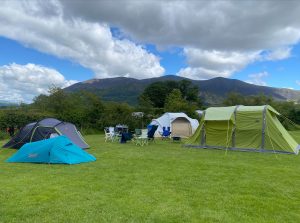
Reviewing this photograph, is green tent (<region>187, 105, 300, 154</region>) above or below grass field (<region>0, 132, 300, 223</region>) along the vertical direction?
above

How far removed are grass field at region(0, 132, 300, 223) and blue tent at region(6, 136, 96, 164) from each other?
37 cm

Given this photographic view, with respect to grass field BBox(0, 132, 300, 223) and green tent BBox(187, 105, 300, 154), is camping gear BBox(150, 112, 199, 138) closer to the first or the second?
green tent BBox(187, 105, 300, 154)

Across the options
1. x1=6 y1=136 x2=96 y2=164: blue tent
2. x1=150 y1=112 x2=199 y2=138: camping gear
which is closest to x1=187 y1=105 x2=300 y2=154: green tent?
x1=150 y1=112 x2=199 y2=138: camping gear

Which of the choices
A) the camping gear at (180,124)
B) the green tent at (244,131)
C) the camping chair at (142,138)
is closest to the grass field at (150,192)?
the green tent at (244,131)

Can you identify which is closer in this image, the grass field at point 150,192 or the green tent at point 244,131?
the grass field at point 150,192

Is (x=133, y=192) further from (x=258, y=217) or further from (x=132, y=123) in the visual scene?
(x=132, y=123)

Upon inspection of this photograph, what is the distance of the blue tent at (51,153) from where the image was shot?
798 cm

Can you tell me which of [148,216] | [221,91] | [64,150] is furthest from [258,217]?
[221,91]

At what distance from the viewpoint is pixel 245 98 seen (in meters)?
38.1

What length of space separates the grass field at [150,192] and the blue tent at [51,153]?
1.21ft

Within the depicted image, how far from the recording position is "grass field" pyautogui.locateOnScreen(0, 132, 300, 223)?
13.0ft

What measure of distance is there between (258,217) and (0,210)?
363cm

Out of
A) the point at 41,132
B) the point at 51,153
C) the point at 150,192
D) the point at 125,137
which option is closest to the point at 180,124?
the point at 125,137

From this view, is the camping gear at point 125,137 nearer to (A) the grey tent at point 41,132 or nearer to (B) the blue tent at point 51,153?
(A) the grey tent at point 41,132
